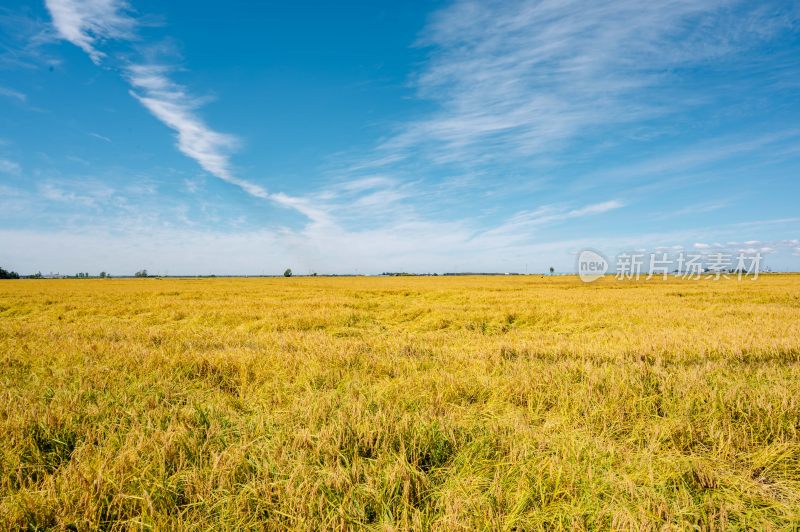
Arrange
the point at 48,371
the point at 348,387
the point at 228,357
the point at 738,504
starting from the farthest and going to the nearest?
the point at 228,357
the point at 48,371
the point at 348,387
the point at 738,504

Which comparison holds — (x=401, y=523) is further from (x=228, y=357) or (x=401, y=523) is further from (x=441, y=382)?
(x=228, y=357)

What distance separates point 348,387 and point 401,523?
256cm

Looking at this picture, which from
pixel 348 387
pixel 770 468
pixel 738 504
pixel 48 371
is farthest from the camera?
pixel 48 371

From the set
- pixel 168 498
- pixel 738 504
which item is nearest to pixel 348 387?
pixel 168 498

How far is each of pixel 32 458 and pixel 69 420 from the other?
479mm

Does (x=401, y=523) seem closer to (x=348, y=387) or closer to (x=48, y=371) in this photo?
(x=348, y=387)

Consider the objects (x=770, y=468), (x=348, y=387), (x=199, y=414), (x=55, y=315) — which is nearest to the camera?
(x=770, y=468)

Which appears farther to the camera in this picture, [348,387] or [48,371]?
[48,371]

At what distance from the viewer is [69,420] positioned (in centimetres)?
333

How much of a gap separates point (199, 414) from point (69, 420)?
1.05 m

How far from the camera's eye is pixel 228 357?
591 centimetres

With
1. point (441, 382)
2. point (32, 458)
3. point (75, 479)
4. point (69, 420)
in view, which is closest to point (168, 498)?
point (75, 479)

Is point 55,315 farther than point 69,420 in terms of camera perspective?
Yes

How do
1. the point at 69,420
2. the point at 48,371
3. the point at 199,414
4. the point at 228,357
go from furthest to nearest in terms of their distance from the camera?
1. the point at 228,357
2. the point at 48,371
3. the point at 199,414
4. the point at 69,420
